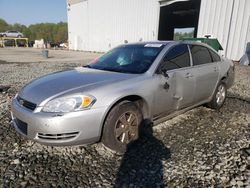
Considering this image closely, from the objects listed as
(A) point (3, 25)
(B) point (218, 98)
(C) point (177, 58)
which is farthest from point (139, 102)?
(A) point (3, 25)

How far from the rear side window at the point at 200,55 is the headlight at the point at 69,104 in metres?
2.35

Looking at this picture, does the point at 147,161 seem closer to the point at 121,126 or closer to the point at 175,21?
the point at 121,126

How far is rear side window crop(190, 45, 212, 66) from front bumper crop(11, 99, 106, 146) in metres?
2.32

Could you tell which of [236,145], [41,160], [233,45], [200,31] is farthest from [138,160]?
[200,31]

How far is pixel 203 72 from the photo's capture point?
169 inches

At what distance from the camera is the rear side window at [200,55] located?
4.25 m

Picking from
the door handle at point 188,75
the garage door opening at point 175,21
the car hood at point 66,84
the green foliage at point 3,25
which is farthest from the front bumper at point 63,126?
the green foliage at point 3,25

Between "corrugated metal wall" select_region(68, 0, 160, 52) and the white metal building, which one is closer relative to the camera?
the white metal building

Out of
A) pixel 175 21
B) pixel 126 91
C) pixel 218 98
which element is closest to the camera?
pixel 126 91

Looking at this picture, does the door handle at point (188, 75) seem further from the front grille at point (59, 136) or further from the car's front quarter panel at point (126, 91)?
the front grille at point (59, 136)

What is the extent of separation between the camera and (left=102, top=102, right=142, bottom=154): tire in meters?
2.87

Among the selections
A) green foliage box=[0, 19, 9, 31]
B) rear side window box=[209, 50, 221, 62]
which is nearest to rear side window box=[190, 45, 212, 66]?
rear side window box=[209, 50, 221, 62]

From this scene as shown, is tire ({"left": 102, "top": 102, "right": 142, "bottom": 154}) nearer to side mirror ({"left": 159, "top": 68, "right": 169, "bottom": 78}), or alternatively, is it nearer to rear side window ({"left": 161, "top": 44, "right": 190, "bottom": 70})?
side mirror ({"left": 159, "top": 68, "right": 169, "bottom": 78})

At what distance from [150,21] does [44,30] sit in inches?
3122
